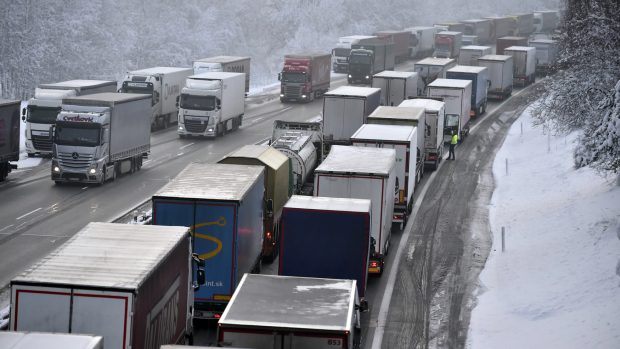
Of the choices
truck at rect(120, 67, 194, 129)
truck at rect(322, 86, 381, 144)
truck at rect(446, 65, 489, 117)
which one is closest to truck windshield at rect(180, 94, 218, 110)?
truck at rect(120, 67, 194, 129)

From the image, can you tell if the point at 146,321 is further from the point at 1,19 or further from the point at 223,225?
the point at 1,19

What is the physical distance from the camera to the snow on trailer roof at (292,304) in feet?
53.0

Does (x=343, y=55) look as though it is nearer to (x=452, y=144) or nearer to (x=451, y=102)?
(x=451, y=102)

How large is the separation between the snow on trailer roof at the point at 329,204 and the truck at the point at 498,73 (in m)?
50.8

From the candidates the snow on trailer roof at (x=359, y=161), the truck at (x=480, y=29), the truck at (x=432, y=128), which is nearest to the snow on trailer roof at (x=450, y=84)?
the truck at (x=432, y=128)

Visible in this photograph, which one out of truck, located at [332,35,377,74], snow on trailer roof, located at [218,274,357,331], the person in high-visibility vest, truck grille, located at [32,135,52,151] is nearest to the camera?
snow on trailer roof, located at [218,274,357,331]

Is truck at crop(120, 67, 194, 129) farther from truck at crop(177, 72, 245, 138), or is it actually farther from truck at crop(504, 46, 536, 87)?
truck at crop(504, 46, 536, 87)

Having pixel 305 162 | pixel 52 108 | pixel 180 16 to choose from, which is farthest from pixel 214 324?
pixel 180 16

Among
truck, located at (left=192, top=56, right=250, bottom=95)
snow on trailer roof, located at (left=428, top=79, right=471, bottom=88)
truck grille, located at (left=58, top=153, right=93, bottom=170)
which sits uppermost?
truck, located at (left=192, top=56, right=250, bottom=95)

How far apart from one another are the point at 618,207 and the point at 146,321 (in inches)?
789

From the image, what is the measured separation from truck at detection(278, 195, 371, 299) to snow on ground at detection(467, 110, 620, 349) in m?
3.53

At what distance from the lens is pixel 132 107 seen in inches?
1692

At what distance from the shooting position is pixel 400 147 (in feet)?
107

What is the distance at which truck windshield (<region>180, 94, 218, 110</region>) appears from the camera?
54500 millimetres
